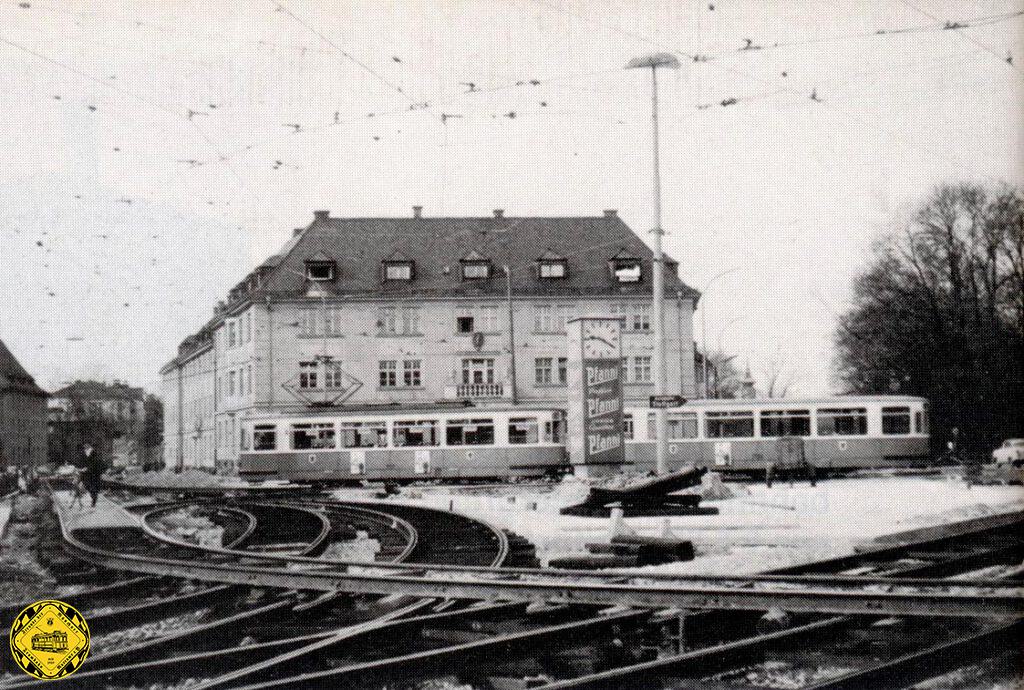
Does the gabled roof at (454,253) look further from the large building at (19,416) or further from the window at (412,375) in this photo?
the large building at (19,416)

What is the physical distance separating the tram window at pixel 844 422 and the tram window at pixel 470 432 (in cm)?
994

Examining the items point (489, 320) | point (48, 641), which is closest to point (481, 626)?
point (48, 641)

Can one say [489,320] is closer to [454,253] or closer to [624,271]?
[454,253]

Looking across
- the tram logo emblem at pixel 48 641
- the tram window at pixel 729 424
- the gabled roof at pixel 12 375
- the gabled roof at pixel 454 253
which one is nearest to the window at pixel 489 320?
the gabled roof at pixel 454 253

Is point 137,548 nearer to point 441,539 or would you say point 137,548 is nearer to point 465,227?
point 441,539

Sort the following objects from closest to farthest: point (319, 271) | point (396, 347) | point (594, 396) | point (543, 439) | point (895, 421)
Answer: point (594, 396), point (396, 347), point (319, 271), point (895, 421), point (543, 439)

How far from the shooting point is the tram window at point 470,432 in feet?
101

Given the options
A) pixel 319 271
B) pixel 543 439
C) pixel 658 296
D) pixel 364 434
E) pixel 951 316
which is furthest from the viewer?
pixel 543 439

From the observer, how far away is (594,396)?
20844 mm

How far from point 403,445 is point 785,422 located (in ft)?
37.8

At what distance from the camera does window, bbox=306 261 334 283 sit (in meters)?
27.6

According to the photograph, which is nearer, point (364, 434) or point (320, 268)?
point (320, 268)

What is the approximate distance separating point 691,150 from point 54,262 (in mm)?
10274

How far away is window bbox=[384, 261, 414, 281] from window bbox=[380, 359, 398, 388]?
12.5 ft
